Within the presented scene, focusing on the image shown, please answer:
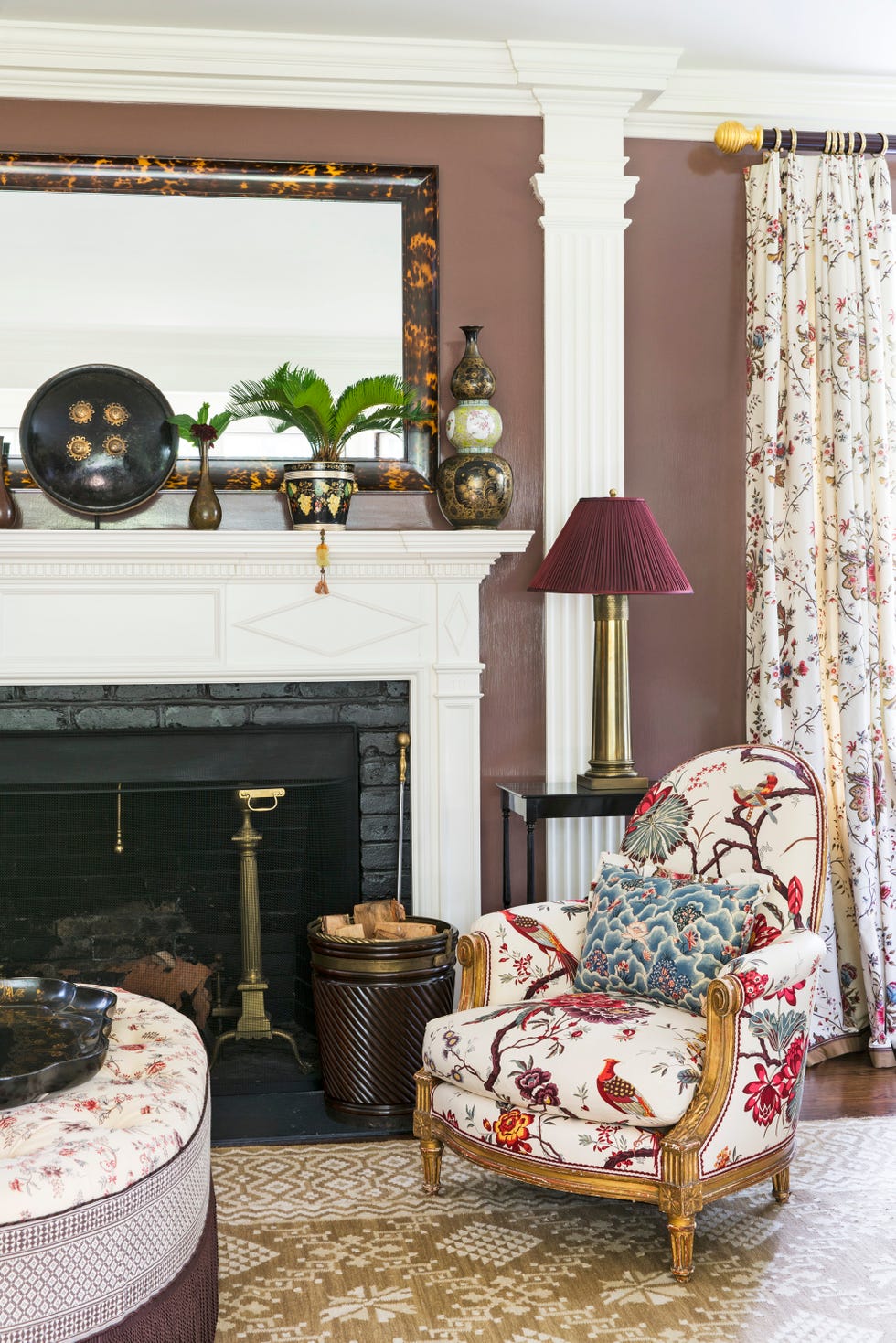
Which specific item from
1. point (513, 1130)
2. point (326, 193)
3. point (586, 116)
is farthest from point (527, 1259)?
point (586, 116)

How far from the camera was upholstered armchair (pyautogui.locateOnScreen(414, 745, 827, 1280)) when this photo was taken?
7.63ft

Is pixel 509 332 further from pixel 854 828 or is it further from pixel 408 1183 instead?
pixel 408 1183

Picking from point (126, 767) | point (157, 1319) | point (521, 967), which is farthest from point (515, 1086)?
point (126, 767)

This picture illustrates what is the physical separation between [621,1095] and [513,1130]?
0.85 feet

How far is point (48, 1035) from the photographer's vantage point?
220cm

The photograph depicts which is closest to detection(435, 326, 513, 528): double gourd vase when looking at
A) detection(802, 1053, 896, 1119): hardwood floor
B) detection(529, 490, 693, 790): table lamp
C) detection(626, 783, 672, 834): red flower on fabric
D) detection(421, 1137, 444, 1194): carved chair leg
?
detection(529, 490, 693, 790): table lamp

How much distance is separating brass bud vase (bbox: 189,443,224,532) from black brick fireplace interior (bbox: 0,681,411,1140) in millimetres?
465

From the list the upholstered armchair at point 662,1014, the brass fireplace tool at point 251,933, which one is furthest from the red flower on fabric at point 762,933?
the brass fireplace tool at point 251,933

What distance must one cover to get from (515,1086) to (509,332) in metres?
2.12

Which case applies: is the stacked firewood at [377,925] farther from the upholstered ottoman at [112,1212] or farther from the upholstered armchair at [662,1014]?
the upholstered ottoman at [112,1212]

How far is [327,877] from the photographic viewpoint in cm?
359

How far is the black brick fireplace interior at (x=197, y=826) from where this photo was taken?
136 inches

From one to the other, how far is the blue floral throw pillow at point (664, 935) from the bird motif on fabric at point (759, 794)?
0.57 ft

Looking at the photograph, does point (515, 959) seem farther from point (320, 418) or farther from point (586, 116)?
point (586, 116)
